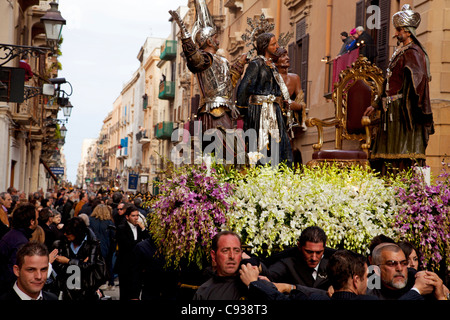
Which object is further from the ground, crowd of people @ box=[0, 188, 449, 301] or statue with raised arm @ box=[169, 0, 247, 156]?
statue with raised arm @ box=[169, 0, 247, 156]

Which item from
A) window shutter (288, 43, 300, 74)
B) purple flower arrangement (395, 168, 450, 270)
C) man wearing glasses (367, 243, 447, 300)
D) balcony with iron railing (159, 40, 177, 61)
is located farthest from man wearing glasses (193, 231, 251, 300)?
balcony with iron railing (159, 40, 177, 61)

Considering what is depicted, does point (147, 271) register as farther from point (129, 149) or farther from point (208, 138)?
point (129, 149)

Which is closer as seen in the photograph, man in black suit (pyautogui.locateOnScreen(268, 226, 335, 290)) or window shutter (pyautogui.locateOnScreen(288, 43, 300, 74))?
man in black suit (pyautogui.locateOnScreen(268, 226, 335, 290))

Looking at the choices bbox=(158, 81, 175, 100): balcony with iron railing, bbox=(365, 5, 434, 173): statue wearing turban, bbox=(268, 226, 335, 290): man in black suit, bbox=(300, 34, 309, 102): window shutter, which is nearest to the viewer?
bbox=(268, 226, 335, 290): man in black suit

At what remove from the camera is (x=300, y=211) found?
668 cm

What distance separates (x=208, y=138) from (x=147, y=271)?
2440 mm

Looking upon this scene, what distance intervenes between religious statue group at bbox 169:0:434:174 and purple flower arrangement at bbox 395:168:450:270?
6.66 ft

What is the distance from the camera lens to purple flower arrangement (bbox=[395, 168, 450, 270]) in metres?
6.88

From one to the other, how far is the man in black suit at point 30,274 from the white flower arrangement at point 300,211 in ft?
6.55

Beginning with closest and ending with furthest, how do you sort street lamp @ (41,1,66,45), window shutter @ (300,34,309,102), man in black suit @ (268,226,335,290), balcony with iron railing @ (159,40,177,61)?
man in black suit @ (268,226,335,290), street lamp @ (41,1,66,45), window shutter @ (300,34,309,102), balcony with iron railing @ (159,40,177,61)

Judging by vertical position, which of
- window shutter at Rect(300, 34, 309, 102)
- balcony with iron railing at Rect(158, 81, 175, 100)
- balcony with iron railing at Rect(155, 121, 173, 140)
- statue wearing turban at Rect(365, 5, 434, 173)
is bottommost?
statue wearing turban at Rect(365, 5, 434, 173)

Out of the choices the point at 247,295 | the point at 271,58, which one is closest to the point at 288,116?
the point at 271,58

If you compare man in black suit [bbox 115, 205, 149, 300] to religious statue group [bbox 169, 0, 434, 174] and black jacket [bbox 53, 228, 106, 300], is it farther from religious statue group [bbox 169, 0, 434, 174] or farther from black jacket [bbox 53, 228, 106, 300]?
black jacket [bbox 53, 228, 106, 300]

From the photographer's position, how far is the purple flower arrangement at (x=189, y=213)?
6434 millimetres
